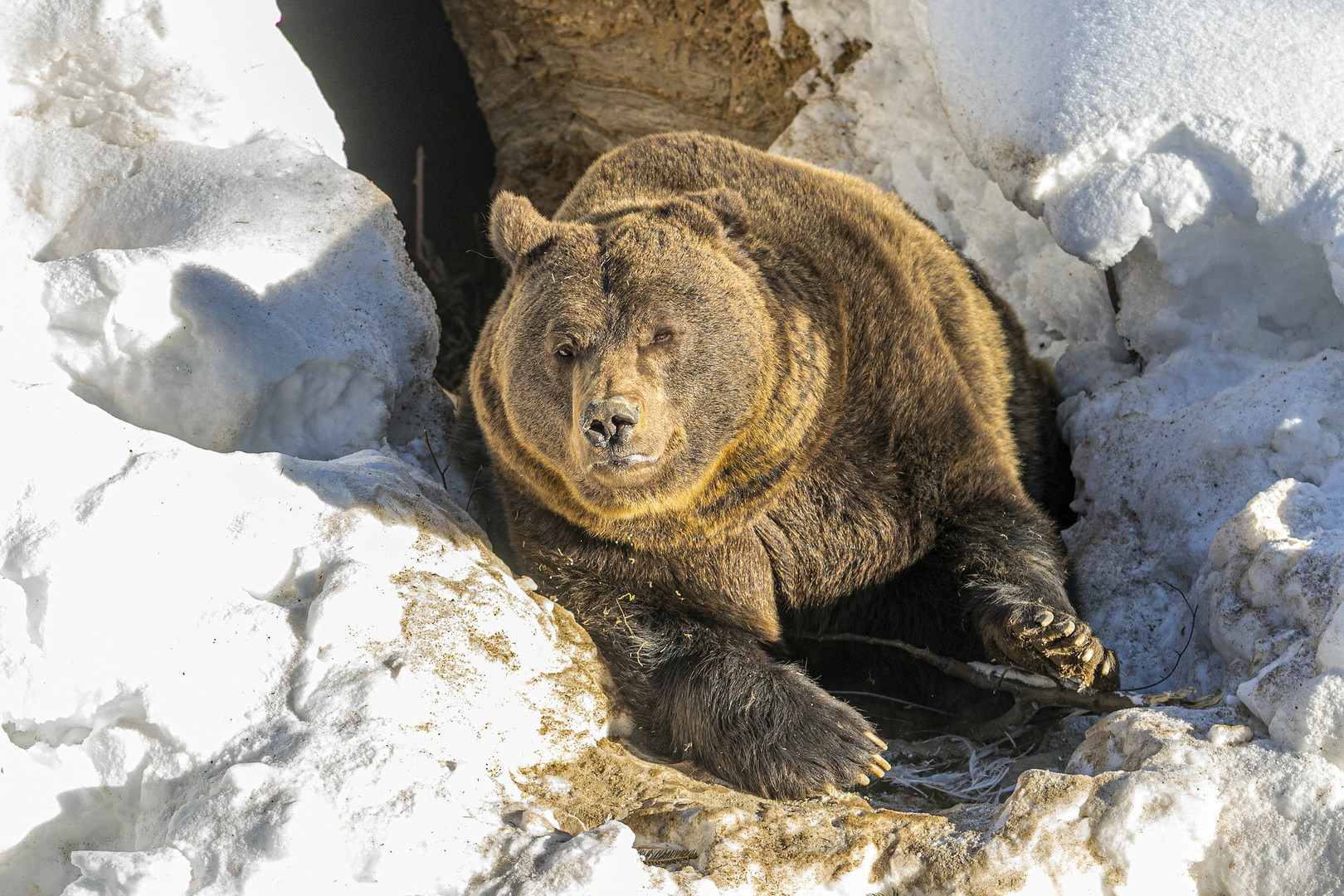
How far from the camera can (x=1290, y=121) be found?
163 inches

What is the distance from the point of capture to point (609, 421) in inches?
136

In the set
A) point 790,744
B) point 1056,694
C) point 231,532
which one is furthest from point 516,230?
point 1056,694

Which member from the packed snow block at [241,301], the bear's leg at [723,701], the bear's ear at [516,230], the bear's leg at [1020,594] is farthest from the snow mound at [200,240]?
the bear's leg at [1020,594]

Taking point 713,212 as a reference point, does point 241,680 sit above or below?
below

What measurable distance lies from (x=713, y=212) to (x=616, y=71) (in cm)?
316

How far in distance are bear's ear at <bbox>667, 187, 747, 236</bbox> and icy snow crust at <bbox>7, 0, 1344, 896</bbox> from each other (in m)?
1.32

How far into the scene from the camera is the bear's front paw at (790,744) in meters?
3.62

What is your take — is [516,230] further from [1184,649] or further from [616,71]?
[616,71]

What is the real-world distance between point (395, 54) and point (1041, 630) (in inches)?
204

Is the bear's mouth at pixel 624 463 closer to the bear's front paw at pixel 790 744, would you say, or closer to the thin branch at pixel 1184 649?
the bear's front paw at pixel 790 744

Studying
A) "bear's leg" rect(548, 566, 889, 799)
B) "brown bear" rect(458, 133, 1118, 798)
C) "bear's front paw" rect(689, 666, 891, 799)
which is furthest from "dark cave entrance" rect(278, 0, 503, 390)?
"bear's front paw" rect(689, 666, 891, 799)

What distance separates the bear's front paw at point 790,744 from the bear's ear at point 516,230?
179 centimetres

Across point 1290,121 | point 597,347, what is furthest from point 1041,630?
point 1290,121

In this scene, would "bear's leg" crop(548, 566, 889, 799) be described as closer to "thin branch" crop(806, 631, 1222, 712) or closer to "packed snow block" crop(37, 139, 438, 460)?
"thin branch" crop(806, 631, 1222, 712)
